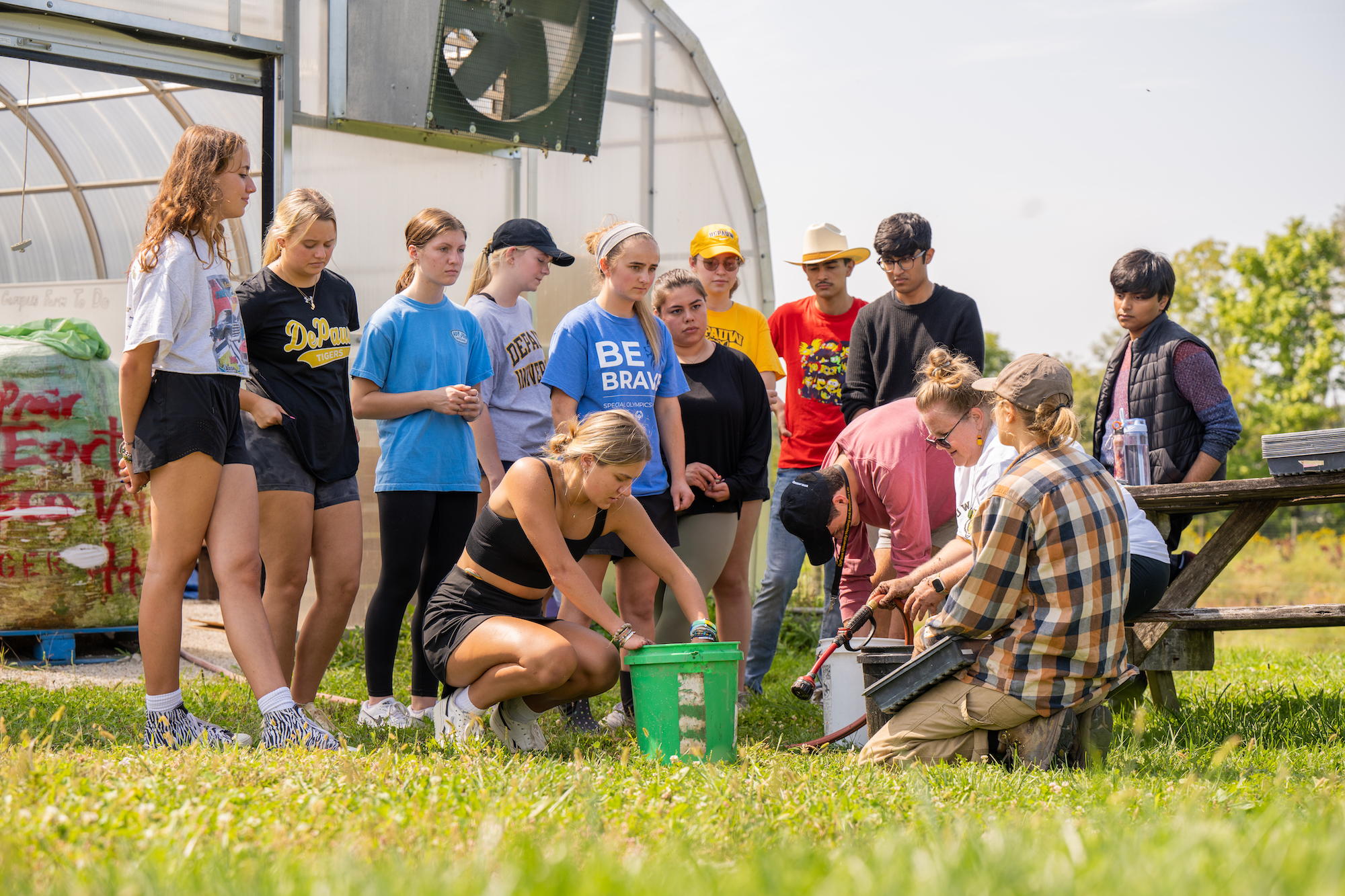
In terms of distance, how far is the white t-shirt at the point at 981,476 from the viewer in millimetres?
4004

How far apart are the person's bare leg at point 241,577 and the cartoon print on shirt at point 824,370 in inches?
120

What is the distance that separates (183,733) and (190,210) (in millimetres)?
1666

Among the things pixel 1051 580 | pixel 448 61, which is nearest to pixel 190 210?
pixel 1051 580

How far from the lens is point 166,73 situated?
637cm

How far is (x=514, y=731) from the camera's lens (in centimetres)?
387

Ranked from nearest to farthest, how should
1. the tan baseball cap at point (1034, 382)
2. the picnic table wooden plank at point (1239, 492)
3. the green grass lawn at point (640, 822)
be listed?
the green grass lawn at point (640, 822)
the tan baseball cap at point (1034, 382)
the picnic table wooden plank at point (1239, 492)

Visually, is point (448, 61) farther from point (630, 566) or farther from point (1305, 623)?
point (1305, 623)

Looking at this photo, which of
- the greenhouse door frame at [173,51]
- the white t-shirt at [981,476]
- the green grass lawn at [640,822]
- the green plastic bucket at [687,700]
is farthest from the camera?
the greenhouse door frame at [173,51]

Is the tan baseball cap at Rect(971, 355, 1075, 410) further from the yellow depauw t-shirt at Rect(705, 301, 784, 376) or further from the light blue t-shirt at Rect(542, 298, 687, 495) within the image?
the yellow depauw t-shirt at Rect(705, 301, 784, 376)

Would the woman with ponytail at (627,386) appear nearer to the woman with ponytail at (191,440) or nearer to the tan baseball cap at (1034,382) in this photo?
the woman with ponytail at (191,440)

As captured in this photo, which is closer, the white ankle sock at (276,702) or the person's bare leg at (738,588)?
the white ankle sock at (276,702)

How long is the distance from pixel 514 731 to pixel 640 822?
4.88 ft

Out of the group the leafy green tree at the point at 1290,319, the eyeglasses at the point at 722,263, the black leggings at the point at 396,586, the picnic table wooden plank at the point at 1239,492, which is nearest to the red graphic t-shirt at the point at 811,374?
the eyeglasses at the point at 722,263

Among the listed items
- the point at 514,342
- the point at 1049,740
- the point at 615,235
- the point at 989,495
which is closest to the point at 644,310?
the point at 615,235
